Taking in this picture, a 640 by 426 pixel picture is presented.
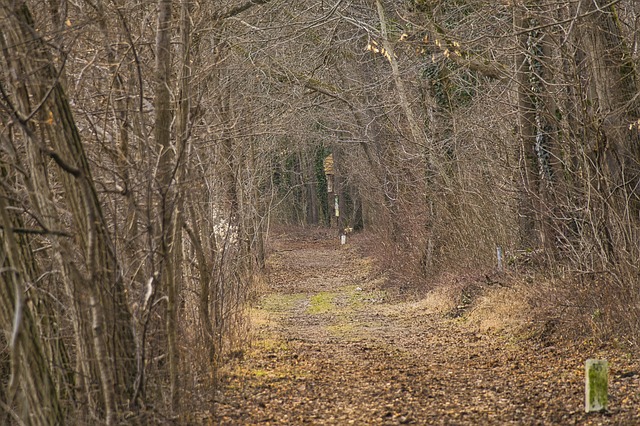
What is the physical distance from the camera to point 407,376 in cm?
990

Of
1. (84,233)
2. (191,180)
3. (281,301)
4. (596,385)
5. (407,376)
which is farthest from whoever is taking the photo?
(281,301)

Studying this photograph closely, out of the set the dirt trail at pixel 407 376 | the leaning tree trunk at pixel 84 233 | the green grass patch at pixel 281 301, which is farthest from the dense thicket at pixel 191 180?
the green grass patch at pixel 281 301

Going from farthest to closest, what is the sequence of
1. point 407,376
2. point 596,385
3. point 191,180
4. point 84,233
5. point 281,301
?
point 281,301 < point 407,376 < point 596,385 < point 191,180 < point 84,233

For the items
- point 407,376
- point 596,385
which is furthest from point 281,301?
point 596,385

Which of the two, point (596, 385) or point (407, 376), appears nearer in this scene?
point (596, 385)

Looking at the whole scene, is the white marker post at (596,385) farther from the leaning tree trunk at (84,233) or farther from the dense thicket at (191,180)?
the leaning tree trunk at (84,233)

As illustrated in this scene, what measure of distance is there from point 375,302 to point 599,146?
855cm

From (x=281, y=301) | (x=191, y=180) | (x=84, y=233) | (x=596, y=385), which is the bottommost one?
(x=281, y=301)

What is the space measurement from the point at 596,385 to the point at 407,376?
290 cm

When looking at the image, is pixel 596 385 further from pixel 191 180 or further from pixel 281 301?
pixel 281 301

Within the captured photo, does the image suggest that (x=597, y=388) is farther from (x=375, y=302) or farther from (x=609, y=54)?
(x=375, y=302)

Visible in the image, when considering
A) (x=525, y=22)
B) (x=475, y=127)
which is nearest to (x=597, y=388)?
(x=525, y=22)

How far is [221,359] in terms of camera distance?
959 cm

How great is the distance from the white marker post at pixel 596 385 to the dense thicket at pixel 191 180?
185cm
